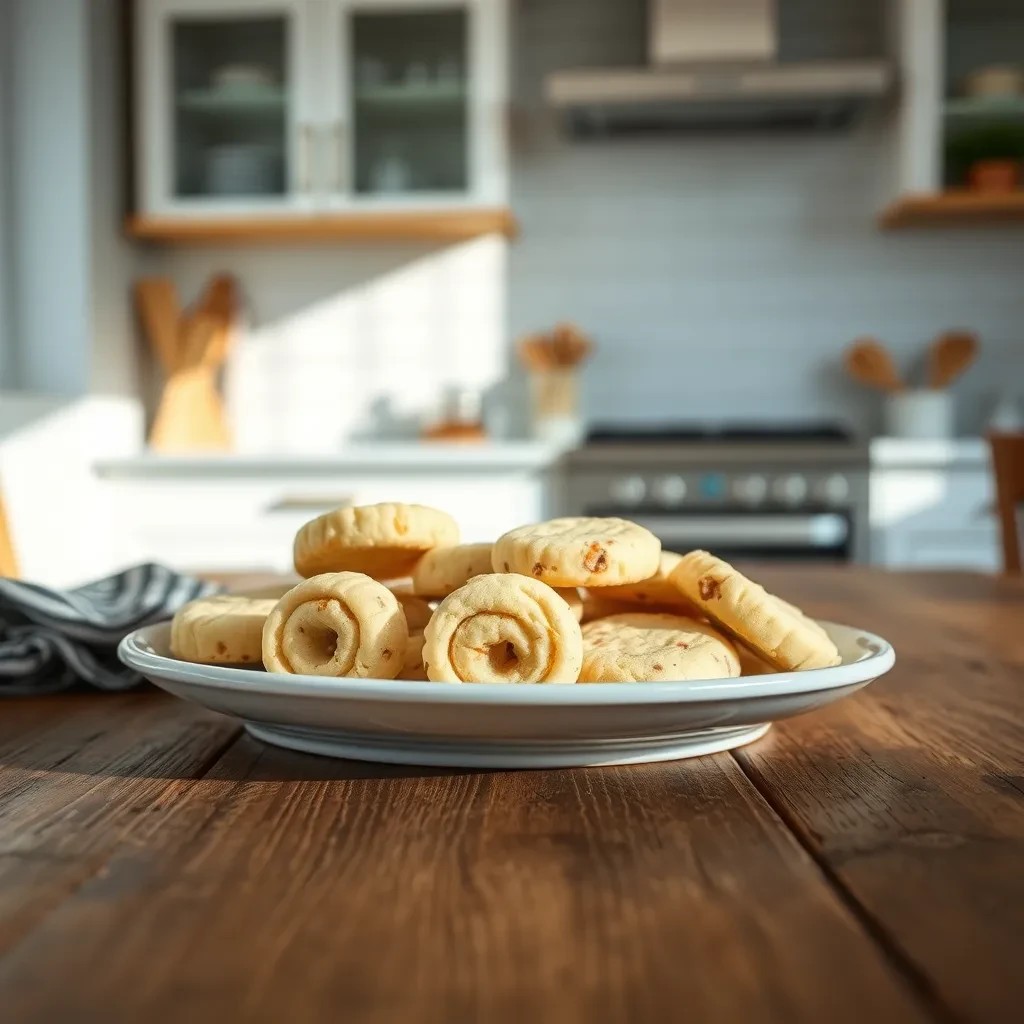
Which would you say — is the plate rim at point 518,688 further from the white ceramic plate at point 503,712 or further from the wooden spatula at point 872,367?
the wooden spatula at point 872,367

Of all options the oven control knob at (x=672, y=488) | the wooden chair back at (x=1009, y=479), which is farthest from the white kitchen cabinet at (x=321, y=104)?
the wooden chair back at (x=1009, y=479)

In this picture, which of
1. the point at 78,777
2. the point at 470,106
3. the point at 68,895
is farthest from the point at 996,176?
the point at 68,895

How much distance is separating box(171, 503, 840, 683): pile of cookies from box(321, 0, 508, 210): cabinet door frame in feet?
8.71

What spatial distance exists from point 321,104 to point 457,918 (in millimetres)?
3147

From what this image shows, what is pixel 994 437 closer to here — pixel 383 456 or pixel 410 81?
pixel 383 456

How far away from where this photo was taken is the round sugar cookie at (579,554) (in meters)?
0.60

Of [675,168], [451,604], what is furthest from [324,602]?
[675,168]

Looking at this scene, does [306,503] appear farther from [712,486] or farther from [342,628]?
[342,628]

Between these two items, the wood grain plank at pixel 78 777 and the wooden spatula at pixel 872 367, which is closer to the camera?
the wood grain plank at pixel 78 777

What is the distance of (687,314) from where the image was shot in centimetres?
356

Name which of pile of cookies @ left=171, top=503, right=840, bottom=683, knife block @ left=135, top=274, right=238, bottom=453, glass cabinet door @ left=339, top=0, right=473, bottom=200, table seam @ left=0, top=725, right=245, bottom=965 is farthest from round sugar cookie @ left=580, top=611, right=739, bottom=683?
knife block @ left=135, top=274, right=238, bottom=453

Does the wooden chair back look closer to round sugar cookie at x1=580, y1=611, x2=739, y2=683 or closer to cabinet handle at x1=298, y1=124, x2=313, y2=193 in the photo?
round sugar cookie at x1=580, y1=611, x2=739, y2=683

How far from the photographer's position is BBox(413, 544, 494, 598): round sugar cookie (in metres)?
0.66

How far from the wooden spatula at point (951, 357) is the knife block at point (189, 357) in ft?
6.93
